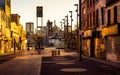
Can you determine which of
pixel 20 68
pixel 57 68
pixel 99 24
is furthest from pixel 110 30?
pixel 20 68

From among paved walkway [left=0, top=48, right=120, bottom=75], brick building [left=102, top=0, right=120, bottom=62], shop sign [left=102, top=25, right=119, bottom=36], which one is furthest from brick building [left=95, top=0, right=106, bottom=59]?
paved walkway [left=0, top=48, right=120, bottom=75]

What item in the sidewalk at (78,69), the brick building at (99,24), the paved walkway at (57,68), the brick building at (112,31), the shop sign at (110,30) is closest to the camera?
the sidewalk at (78,69)

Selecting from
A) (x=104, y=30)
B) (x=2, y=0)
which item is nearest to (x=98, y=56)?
(x=104, y=30)

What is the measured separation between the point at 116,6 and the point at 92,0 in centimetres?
1574

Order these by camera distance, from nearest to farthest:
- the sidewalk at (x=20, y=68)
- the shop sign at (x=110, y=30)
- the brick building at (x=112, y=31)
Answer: the sidewalk at (x=20, y=68), the shop sign at (x=110, y=30), the brick building at (x=112, y=31)

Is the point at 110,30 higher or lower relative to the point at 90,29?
lower

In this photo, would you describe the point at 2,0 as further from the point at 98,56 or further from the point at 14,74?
the point at 14,74

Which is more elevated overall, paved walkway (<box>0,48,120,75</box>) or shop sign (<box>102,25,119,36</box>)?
shop sign (<box>102,25,119,36</box>)

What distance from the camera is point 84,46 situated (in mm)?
58750

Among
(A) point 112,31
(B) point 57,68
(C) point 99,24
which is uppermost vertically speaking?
(C) point 99,24

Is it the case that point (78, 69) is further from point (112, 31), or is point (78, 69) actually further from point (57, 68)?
point (112, 31)

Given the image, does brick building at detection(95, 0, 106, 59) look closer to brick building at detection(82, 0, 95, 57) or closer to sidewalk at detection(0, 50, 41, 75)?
brick building at detection(82, 0, 95, 57)

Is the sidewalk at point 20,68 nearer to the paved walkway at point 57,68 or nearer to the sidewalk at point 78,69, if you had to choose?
the paved walkway at point 57,68

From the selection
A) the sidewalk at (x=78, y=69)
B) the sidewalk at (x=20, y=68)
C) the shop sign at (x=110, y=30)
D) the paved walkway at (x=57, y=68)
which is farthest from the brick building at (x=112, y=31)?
the sidewalk at (x=20, y=68)
